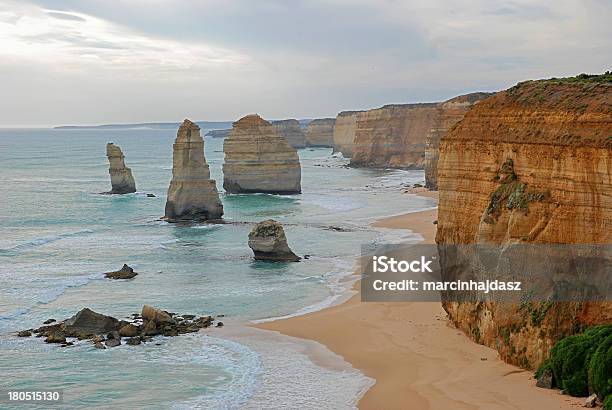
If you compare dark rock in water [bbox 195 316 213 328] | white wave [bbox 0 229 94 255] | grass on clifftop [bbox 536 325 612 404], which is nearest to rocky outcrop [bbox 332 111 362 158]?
white wave [bbox 0 229 94 255]

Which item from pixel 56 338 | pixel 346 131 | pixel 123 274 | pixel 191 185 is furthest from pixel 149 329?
pixel 346 131

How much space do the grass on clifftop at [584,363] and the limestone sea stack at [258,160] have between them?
61656 millimetres

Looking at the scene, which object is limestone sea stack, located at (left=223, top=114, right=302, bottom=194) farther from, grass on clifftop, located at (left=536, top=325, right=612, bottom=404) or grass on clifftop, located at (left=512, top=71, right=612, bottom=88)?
grass on clifftop, located at (left=536, top=325, right=612, bottom=404)

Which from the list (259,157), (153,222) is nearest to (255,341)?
(153,222)

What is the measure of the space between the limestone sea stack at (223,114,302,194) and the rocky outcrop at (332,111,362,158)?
72722 millimetres

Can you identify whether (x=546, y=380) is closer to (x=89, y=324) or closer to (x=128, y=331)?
(x=128, y=331)

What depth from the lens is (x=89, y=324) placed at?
2897 centimetres

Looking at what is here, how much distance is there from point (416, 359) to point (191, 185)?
3723 cm

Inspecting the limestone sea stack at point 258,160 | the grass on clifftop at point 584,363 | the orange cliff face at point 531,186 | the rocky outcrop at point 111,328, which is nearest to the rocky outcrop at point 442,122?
the limestone sea stack at point 258,160

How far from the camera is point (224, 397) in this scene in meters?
21.8

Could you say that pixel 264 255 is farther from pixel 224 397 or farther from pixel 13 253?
pixel 224 397

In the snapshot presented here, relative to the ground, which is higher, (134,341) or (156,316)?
(156,316)

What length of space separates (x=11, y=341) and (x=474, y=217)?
17.2 m

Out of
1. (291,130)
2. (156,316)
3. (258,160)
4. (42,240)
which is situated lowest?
(42,240)
